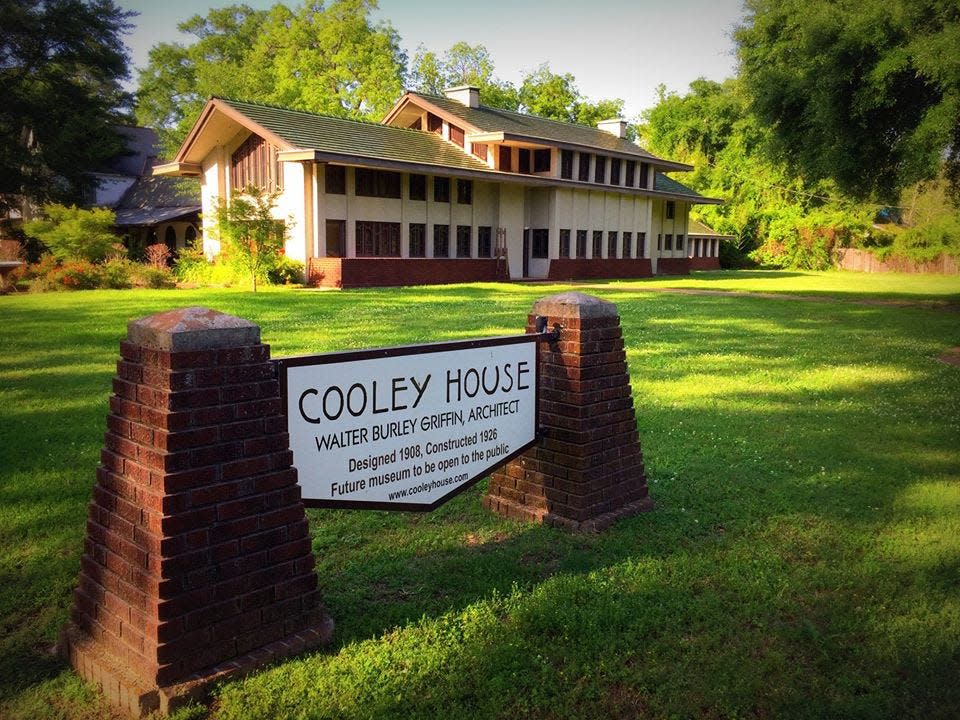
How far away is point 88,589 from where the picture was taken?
11.4 feet

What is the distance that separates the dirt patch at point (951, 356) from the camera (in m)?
13.1

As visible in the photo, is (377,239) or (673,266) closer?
(377,239)

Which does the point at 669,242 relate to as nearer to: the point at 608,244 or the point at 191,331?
the point at 608,244

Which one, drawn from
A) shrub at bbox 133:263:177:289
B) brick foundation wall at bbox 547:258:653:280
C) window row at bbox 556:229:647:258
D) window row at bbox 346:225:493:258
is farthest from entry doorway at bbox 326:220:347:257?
window row at bbox 556:229:647:258

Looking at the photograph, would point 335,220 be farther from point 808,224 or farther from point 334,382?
point 808,224

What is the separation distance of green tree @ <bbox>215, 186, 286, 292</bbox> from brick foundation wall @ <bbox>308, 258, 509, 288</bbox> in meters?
1.94

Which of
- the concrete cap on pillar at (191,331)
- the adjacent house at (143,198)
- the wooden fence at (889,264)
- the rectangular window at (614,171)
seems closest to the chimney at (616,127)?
the rectangular window at (614,171)

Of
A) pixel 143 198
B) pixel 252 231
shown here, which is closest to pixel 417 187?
pixel 252 231

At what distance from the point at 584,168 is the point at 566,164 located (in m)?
1.49

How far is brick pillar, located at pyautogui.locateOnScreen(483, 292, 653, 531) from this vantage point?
5.14 metres

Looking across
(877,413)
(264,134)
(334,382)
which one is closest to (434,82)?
(264,134)

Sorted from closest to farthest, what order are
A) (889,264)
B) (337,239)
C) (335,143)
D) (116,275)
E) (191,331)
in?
(191,331), (116,275), (335,143), (337,239), (889,264)

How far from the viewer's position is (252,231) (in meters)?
25.9

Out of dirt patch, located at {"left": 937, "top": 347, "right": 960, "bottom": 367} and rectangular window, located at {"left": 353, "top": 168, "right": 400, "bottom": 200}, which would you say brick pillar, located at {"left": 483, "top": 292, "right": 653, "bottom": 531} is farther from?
rectangular window, located at {"left": 353, "top": 168, "right": 400, "bottom": 200}
